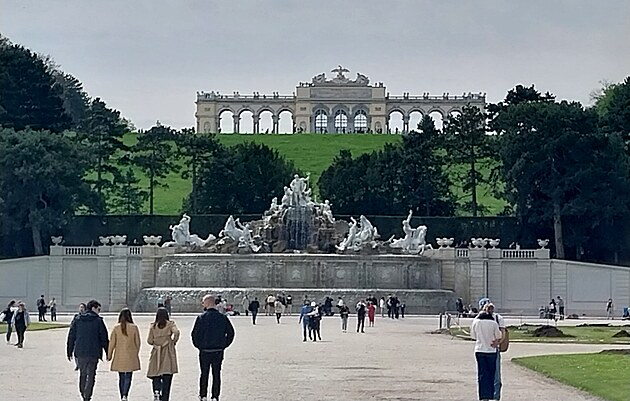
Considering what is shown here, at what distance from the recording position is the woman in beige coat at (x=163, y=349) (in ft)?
61.7

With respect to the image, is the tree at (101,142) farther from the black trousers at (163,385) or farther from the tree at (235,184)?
the black trousers at (163,385)

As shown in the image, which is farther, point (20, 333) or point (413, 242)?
point (413, 242)

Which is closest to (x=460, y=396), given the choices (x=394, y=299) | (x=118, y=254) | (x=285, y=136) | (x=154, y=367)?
(x=154, y=367)

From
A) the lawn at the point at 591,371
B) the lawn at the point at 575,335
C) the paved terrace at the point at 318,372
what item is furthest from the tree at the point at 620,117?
the lawn at the point at 591,371

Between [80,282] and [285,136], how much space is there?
54.0 metres

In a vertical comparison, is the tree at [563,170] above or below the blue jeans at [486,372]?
above

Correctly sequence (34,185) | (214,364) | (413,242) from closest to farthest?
1. (214,364)
2. (413,242)
3. (34,185)

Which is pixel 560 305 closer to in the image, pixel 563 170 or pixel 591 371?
pixel 563 170

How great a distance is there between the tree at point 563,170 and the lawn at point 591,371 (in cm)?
4200

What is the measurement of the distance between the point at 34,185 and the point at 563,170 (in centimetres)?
2931

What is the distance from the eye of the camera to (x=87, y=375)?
19516mm

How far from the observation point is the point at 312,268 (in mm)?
66125

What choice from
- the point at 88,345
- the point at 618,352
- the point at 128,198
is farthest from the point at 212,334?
the point at 128,198

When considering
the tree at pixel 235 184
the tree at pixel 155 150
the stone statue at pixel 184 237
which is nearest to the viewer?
the stone statue at pixel 184 237
